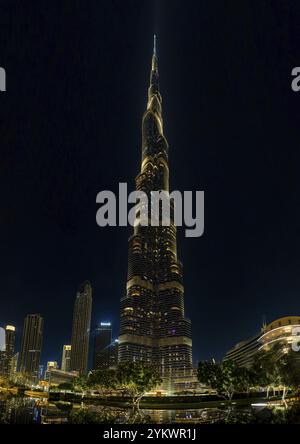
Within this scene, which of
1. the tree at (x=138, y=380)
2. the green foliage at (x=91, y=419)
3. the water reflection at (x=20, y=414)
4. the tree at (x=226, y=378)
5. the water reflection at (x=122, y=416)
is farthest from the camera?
the tree at (x=138, y=380)

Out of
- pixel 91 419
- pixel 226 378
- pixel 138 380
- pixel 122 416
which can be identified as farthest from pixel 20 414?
pixel 226 378

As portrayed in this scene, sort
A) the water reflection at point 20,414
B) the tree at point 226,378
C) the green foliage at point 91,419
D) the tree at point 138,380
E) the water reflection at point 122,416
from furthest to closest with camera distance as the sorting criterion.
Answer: the tree at point 138,380
the tree at point 226,378
the water reflection at point 122,416
the water reflection at point 20,414
the green foliage at point 91,419

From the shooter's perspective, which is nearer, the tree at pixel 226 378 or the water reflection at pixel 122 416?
the water reflection at pixel 122 416

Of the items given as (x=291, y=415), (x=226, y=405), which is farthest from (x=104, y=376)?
(x=291, y=415)

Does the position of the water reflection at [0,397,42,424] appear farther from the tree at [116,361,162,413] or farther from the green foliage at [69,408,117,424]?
the tree at [116,361,162,413]

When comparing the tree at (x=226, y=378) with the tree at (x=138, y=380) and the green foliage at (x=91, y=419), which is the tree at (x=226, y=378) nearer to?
the tree at (x=138, y=380)

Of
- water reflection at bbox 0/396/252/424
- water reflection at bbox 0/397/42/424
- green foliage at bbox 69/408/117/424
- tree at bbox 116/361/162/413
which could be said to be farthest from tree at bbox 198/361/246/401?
water reflection at bbox 0/397/42/424

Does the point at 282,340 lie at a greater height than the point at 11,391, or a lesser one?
→ greater

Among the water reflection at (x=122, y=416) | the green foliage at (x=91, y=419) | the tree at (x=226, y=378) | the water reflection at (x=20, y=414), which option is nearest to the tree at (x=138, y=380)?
the water reflection at (x=122, y=416)

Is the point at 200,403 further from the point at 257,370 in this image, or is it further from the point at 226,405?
the point at 257,370

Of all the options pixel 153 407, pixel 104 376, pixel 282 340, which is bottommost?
pixel 153 407

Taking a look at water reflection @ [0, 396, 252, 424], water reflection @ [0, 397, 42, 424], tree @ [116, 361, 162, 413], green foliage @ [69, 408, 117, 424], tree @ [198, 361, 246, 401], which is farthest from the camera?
tree @ [116, 361, 162, 413]

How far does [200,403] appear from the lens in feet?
248
